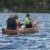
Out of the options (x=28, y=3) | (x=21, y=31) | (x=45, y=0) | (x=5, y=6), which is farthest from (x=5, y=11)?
(x=21, y=31)

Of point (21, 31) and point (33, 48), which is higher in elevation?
Result: point (21, 31)

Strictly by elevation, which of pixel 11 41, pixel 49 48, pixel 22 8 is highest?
pixel 22 8

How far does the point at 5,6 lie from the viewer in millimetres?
11742

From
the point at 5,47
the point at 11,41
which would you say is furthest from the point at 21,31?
the point at 5,47

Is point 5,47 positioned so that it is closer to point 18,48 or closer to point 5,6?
point 18,48

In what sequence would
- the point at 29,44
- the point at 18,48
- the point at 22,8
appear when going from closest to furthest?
the point at 18,48, the point at 29,44, the point at 22,8

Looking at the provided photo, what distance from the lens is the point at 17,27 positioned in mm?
5230

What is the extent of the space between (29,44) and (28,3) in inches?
295

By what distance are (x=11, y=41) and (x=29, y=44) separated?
1.40 ft

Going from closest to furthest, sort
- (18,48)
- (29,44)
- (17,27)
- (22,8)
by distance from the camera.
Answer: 1. (18,48)
2. (29,44)
3. (17,27)
4. (22,8)

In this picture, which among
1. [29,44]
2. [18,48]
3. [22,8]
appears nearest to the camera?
[18,48]

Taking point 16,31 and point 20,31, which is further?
Result: point 20,31

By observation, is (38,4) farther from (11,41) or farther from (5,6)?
(11,41)

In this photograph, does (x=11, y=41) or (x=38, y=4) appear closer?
(x=11, y=41)
